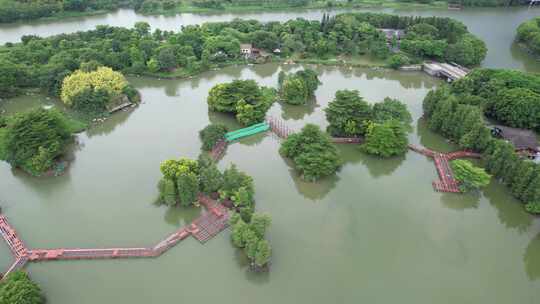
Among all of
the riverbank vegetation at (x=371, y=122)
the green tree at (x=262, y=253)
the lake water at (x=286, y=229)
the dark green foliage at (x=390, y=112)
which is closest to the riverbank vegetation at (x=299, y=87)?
the lake water at (x=286, y=229)

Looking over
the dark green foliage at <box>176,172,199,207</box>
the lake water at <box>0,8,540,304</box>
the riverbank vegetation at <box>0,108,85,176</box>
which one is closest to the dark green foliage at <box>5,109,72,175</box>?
the riverbank vegetation at <box>0,108,85,176</box>

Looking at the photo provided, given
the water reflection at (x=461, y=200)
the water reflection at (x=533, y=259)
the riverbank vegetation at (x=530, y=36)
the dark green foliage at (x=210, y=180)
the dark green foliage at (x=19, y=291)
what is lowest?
the water reflection at (x=533, y=259)

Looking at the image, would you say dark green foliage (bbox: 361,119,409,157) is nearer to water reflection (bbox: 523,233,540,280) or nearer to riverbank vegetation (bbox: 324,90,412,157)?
riverbank vegetation (bbox: 324,90,412,157)

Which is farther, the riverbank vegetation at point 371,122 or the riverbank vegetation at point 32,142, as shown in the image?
the riverbank vegetation at point 371,122

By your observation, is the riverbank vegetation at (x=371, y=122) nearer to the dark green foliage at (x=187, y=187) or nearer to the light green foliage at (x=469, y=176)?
the light green foliage at (x=469, y=176)

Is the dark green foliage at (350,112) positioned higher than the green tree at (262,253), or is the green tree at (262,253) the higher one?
the dark green foliage at (350,112)

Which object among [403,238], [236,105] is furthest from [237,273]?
[236,105]

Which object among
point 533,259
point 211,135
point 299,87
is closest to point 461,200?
point 533,259

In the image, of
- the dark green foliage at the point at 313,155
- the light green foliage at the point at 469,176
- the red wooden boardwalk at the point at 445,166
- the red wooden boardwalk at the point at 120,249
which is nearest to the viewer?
the red wooden boardwalk at the point at 120,249
